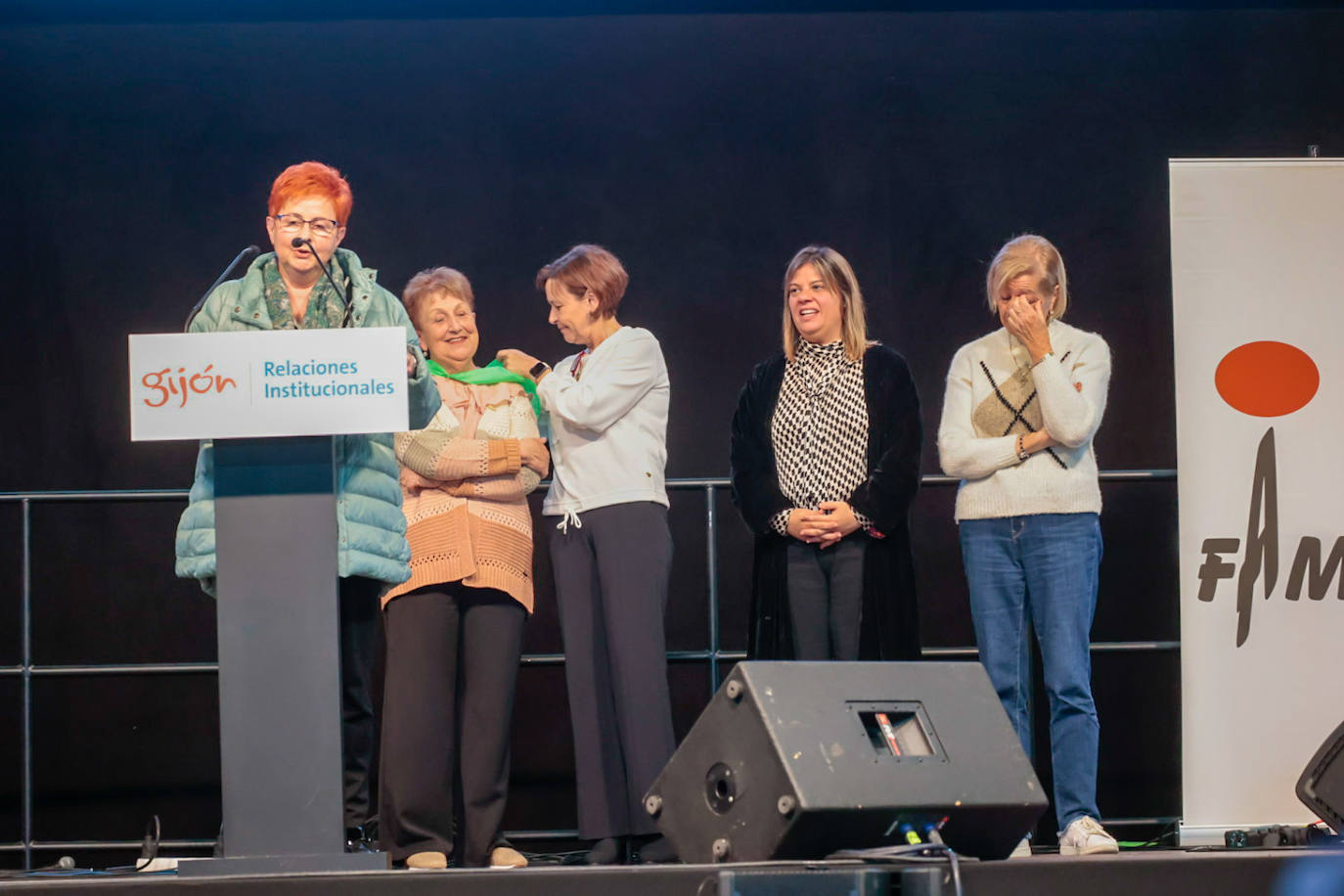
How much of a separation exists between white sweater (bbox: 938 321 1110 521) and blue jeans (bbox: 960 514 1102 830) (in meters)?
0.05

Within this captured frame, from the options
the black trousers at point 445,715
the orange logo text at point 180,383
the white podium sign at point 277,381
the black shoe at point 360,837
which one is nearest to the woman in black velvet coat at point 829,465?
the black trousers at point 445,715

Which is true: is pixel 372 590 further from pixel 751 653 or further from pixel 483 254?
pixel 483 254

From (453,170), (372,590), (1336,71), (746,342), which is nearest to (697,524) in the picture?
(746,342)

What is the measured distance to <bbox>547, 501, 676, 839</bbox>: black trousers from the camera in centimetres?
327

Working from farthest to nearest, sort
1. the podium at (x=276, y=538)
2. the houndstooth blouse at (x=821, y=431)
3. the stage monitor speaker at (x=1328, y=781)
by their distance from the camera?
the houndstooth blouse at (x=821, y=431) < the stage monitor speaker at (x=1328, y=781) < the podium at (x=276, y=538)

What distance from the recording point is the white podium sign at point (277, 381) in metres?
2.43

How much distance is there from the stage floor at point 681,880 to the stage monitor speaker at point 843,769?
0.07 m

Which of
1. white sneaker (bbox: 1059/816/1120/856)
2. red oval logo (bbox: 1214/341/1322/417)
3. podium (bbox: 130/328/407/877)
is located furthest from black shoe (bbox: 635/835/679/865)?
red oval logo (bbox: 1214/341/1322/417)

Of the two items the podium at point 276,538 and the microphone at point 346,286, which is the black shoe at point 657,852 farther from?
the microphone at point 346,286

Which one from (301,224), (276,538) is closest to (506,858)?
(276,538)

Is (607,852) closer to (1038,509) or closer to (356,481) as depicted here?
(356,481)

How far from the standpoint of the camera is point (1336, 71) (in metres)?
4.48

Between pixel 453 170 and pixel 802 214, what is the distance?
106 centimetres

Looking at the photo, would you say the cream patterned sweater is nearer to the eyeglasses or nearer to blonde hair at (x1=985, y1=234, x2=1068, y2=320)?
the eyeglasses
